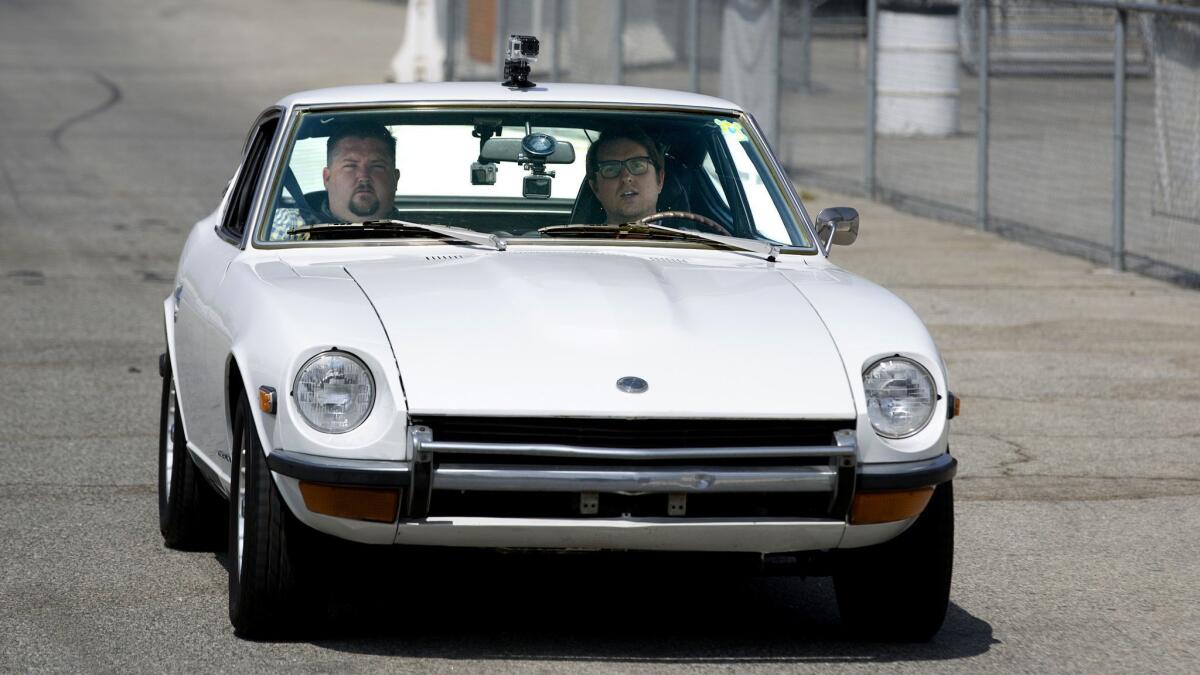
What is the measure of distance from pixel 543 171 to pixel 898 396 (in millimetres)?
1846

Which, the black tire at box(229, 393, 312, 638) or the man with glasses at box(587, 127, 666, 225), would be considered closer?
the black tire at box(229, 393, 312, 638)

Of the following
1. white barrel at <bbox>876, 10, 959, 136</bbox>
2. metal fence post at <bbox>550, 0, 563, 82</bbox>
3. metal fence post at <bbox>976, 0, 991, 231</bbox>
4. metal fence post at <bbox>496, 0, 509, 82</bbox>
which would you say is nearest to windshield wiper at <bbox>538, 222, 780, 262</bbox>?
metal fence post at <bbox>976, 0, 991, 231</bbox>

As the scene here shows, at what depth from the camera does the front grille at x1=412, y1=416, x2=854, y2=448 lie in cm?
497

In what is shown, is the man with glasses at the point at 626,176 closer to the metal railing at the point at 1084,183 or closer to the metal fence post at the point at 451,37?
the metal railing at the point at 1084,183

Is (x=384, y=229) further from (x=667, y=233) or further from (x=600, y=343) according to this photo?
(x=600, y=343)

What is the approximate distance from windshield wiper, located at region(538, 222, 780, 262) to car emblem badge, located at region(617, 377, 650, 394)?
125 centimetres

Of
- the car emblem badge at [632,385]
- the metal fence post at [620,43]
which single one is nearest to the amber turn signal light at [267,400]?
the car emblem badge at [632,385]

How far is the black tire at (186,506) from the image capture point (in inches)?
260

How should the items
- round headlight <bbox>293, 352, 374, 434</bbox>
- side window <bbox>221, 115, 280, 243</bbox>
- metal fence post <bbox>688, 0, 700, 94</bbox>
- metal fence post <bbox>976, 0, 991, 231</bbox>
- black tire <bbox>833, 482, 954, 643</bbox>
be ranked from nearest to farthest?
1. round headlight <bbox>293, 352, 374, 434</bbox>
2. black tire <bbox>833, 482, 954, 643</bbox>
3. side window <bbox>221, 115, 280, 243</bbox>
4. metal fence post <bbox>976, 0, 991, 231</bbox>
5. metal fence post <bbox>688, 0, 700, 94</bbox>

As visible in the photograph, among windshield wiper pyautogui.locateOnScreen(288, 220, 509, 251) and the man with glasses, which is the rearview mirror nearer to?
the man with glasses

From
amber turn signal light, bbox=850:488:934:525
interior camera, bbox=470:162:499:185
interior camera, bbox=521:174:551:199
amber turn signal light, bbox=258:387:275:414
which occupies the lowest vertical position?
amber turn signal light, bbox=850:488:934:525

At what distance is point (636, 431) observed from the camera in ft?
16.5

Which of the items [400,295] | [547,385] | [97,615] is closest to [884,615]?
[547,385]

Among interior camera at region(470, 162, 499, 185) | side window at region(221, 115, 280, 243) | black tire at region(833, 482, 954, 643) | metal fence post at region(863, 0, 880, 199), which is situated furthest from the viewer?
metal fence post at region(863, 0, 880, 199)
